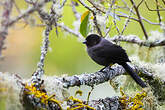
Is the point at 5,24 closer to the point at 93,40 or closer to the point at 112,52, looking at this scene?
the point at 112,52

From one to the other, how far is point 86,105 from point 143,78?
1070 mm

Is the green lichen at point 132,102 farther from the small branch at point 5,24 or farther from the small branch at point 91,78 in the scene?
the small branch at point 5,24

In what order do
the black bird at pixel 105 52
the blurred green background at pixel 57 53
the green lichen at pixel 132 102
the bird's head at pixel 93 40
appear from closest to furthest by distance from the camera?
the green lichen at pixel 132 102 < the black bird at pixel 105 52 < the bird's head at pixel 93 40 < the blurred green background at pixel 57 53

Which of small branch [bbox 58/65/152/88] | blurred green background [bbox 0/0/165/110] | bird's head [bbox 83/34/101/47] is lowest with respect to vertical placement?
small branch [bbox 58/65/152/88]

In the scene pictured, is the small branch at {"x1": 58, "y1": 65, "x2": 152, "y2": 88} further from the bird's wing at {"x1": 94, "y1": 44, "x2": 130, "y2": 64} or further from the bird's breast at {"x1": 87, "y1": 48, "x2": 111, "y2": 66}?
the bird's breast at {"x1": 87, "y1": 48, "x2": 111, "y2": 66}

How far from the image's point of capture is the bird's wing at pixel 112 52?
2.49 m

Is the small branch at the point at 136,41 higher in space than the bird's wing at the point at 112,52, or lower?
higher

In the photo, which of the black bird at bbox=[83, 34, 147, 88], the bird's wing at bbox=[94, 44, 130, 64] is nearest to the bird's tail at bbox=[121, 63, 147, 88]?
the black bird at bbox=[83, 34, 147, 88]

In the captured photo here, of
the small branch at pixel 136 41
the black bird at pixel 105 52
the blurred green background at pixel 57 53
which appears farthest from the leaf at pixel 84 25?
the blurred green background at pixel 57 53

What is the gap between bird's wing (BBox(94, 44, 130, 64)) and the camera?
249 cm

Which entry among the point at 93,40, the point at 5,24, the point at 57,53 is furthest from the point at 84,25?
the point at 57,53

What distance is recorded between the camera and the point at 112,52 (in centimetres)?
258

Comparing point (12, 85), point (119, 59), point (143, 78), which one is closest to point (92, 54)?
point (119, 59)

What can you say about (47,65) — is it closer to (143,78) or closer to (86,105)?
(143,78)
